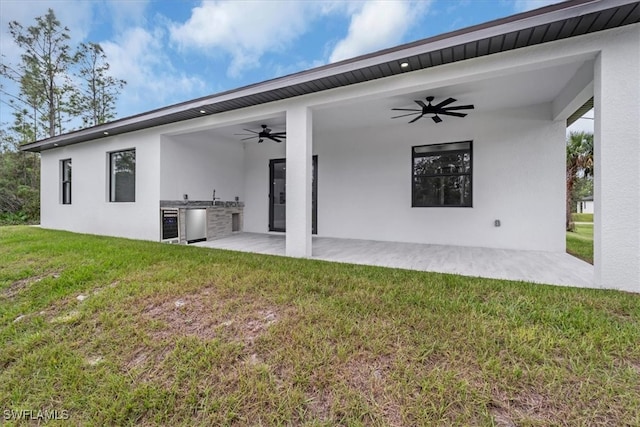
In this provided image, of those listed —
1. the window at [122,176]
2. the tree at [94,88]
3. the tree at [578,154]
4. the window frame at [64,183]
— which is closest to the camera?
the window at [122,176]

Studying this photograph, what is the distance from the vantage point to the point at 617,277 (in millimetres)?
2869

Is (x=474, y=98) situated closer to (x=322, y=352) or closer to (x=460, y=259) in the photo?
(x=460, y=259)

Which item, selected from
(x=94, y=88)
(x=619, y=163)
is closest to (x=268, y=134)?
(x=619, y=163)

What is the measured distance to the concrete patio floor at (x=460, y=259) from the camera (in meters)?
3.51

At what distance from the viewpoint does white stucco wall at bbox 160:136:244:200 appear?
650 centimetres

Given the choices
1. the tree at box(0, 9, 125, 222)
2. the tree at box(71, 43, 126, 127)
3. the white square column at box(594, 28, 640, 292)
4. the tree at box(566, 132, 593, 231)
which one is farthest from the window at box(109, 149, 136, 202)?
the tree at box(566, 132, 593, 231)

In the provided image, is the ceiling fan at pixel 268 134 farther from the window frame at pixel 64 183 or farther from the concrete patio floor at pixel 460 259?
the window frame at pixel 64 183

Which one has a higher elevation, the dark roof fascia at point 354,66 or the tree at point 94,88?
the tree at point 94,88

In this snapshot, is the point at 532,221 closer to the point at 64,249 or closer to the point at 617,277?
the point at 617,277

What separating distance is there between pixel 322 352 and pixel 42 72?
58.4 ft

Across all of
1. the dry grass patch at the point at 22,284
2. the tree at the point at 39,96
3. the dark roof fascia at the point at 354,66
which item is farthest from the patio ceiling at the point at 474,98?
the tree at the point at 39,96

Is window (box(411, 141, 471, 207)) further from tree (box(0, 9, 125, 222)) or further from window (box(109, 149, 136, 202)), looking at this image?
tree (box(0, 9, 125, 222))

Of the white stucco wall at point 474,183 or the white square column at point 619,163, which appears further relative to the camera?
the white stucco wall at point 474,183

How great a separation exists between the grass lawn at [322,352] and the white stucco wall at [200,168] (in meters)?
3.80
